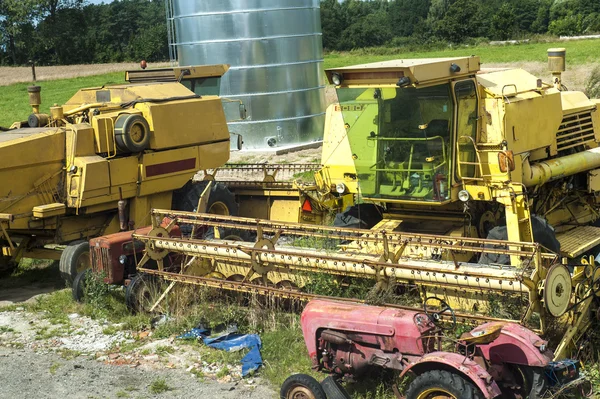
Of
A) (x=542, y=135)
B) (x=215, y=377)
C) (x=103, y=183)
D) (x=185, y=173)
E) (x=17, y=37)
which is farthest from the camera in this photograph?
(x=17, y=37)

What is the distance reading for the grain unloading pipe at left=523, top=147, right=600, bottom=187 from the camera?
1000cm

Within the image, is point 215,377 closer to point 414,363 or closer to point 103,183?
point 414,363

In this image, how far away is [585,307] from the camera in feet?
23.1

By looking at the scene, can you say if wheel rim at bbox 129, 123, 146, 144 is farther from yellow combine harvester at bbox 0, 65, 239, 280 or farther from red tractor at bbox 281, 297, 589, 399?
red tractor at bbox 281, 297, 589, 399

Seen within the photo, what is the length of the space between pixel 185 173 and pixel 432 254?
16.2 feet

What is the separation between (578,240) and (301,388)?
553 cm

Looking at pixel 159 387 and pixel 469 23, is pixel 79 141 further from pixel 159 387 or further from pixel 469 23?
pixel 469 23

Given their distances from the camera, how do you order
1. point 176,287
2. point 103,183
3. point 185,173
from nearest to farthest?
point 176,287, point 103,183, point 185,173

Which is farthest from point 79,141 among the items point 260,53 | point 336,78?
point 260,53

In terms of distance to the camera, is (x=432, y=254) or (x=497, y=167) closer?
(x=432, y=254)

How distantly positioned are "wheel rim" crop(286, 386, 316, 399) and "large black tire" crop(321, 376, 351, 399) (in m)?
0.13

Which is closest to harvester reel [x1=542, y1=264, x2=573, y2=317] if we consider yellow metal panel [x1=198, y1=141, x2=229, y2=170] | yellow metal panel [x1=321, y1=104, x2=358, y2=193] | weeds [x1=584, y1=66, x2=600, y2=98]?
yellow metal panel [x1=321, y1=104, x2=358, y2=193]

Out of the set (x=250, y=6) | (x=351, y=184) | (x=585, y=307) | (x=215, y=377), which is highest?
(x=250, y=6)

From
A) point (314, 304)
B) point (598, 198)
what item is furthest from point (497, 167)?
point (314, 304)
